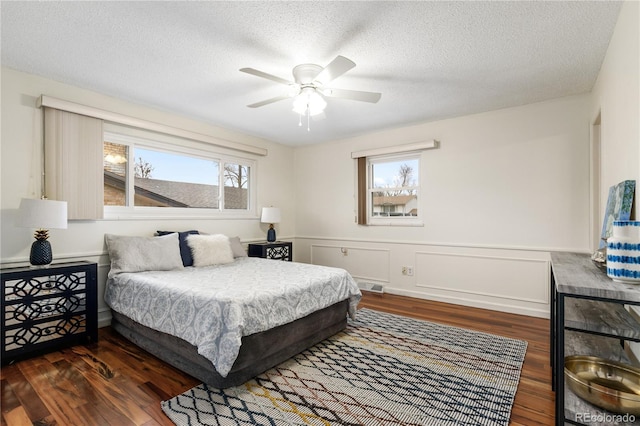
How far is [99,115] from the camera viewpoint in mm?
3121

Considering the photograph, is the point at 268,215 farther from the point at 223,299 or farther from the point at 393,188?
the point at 223,299

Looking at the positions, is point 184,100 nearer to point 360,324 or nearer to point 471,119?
point 360,324

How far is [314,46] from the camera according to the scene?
227 centimetres

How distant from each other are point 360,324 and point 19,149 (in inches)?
142

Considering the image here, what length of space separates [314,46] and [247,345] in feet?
7.20

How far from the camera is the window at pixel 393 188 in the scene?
14.5 ft

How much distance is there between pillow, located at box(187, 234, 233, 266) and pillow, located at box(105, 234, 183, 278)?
0.65 ft

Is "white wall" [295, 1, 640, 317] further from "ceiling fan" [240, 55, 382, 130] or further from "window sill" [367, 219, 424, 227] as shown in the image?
"ceiling fan" [240, 55, 382, 130]

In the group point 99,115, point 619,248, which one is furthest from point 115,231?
point 619,248

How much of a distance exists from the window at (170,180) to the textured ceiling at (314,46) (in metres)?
0.62

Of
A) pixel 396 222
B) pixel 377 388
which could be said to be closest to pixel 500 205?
pixel 396 222

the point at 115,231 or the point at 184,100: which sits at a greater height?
the point at 184,100

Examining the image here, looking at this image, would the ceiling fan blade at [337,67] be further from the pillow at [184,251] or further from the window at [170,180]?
the window at [170,180]

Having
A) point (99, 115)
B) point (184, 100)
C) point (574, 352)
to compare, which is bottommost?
point (574, 352)
